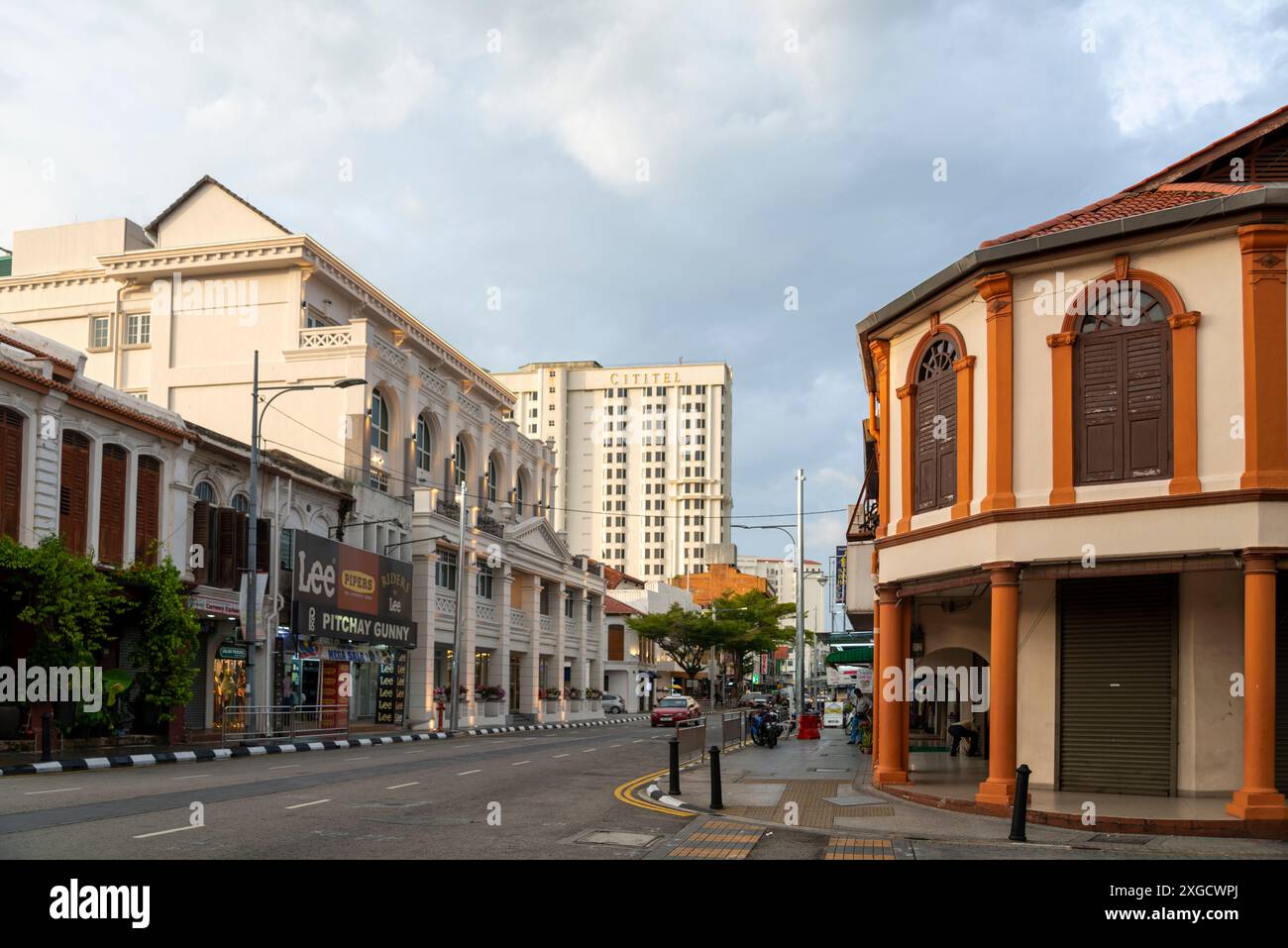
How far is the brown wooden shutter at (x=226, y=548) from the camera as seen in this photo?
3597 cm

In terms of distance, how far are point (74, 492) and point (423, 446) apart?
26.6 meters

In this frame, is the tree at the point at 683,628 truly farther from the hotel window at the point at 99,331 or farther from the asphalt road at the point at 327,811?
the asphalt road at the point at 327,811

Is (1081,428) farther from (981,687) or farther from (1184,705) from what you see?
(981,687)

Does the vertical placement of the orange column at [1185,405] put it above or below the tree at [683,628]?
above

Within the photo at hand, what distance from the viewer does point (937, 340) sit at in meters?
19.6

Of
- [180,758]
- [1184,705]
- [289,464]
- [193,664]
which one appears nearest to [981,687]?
[1184,705]

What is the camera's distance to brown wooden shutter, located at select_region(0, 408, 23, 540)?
89.9 ft

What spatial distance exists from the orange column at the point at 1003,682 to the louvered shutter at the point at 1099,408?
5.72ft

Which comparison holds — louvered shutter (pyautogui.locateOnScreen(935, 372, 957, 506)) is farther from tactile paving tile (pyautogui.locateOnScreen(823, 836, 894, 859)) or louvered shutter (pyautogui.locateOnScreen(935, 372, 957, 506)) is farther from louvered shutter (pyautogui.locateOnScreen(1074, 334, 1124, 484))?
tactile paving tile (pyautogui.locateOnScreen(823, 836, 894, 859))

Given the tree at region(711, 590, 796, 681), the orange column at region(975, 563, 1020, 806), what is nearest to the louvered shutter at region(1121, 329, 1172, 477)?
the orange column at region(975, 563, 1020, 806)

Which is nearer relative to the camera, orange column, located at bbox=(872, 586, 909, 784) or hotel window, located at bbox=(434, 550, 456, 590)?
orange column, located at bbox=(872, 586, 909, 784)

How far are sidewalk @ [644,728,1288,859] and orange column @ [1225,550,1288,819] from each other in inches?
22.6

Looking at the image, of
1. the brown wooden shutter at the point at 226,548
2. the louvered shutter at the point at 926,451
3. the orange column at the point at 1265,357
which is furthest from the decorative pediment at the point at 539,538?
the orange column at the point at 1265,357

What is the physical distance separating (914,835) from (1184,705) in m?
5.39
